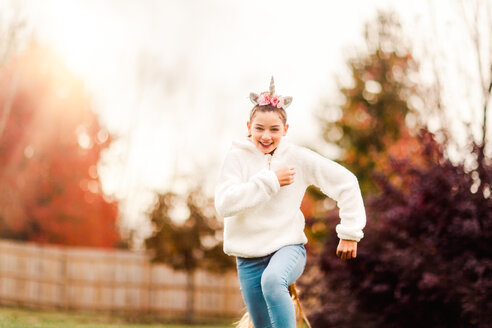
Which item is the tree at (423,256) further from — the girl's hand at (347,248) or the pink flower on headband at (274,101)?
the pink flower on headband at (274,101)

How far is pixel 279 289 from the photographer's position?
3.85m

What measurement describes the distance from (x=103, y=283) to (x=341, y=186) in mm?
16098

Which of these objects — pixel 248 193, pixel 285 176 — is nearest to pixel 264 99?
pixel 285 176

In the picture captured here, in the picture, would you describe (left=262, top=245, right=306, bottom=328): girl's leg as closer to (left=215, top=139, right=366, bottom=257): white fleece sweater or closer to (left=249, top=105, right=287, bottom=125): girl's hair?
(left=215, top=139, right=366, bottom=257): white fleece sweater

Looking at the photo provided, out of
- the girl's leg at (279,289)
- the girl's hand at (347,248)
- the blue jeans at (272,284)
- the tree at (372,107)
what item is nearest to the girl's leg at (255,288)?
the blue jeans at (272,284)

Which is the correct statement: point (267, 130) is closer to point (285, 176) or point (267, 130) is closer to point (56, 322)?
point (285, 176)

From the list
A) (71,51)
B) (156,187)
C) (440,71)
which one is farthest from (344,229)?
(71,51)

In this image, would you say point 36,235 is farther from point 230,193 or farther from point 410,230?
point 230,193

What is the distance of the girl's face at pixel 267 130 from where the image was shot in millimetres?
4156

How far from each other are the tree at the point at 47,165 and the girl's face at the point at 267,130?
57.5ft

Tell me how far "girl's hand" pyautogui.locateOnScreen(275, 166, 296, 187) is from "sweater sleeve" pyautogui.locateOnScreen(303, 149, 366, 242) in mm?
258

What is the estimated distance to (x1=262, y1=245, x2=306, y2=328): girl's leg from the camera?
3.86 m

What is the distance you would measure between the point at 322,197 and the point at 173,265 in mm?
4369

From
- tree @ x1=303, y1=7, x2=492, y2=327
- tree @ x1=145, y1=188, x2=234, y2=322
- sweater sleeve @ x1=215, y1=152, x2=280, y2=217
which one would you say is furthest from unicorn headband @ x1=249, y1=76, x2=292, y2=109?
tree @ x1=145, y1=188, x2=234, y2=322
